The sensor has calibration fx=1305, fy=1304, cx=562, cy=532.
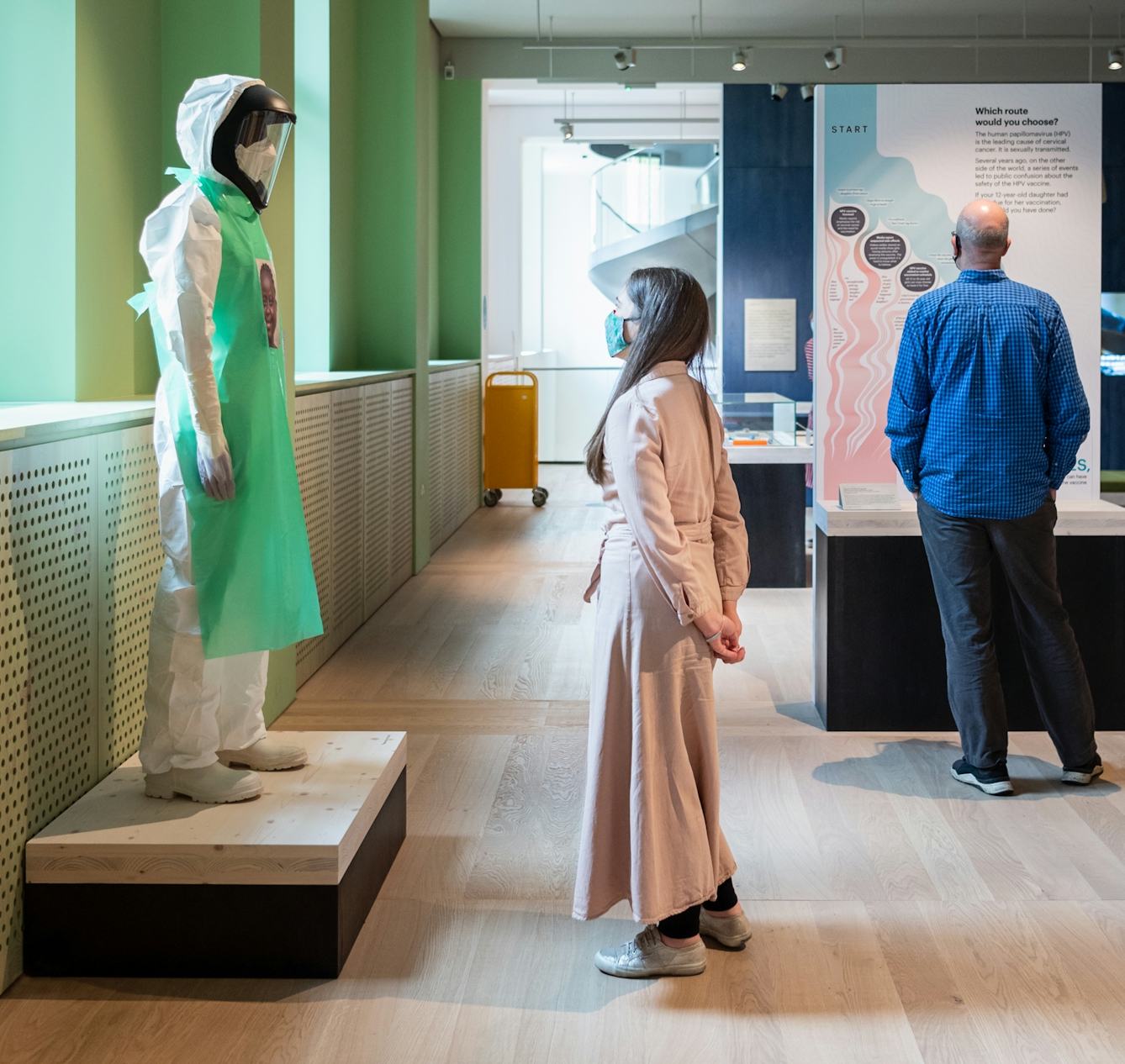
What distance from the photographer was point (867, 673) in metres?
4.32

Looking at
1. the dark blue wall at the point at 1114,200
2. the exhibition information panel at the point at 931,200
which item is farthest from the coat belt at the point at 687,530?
the dark blue wall at the point at 1114,200

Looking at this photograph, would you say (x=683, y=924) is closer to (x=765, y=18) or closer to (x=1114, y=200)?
(x=765, y=18)

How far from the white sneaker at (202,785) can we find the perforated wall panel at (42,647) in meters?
0.20

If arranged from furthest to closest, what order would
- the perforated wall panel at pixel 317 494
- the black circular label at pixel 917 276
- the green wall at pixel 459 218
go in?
the green wall at pixel 459 218, the black circular label at pixel 917 276, the perforated wall panel at pixel 317 494

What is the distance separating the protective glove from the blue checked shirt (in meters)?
2.04

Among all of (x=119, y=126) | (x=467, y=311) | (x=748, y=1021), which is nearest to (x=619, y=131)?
(x=467, y=311)

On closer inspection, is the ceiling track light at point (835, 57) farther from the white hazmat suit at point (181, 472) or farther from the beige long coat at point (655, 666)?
the beige long coat at point (655, 666)

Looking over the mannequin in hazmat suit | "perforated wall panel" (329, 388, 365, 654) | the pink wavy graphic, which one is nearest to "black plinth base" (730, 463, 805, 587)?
the pink wavy graphic

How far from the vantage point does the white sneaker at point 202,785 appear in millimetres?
2801

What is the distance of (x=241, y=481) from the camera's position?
2746 mm

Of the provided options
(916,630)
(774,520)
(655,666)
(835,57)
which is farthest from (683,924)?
(835,57)

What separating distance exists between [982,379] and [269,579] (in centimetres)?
208

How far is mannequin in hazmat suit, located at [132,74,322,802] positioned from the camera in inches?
105

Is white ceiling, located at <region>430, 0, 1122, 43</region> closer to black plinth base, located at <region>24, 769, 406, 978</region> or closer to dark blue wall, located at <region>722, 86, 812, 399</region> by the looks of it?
dark blue wall, located at <region>722, 86, 812, 399</region>
